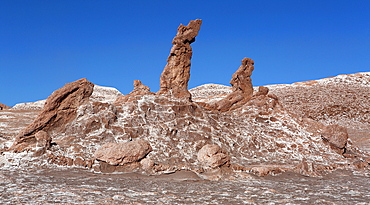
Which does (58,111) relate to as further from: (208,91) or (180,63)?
(208,91)

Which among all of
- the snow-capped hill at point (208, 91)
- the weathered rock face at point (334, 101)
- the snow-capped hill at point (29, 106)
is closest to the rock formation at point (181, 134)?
the weathered rock face at point (334, 101)

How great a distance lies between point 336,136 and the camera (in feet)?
60.1

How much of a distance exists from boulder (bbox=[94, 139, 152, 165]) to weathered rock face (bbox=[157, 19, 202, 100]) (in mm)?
7143

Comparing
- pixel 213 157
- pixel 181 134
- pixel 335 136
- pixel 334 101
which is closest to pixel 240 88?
pixel 335 136

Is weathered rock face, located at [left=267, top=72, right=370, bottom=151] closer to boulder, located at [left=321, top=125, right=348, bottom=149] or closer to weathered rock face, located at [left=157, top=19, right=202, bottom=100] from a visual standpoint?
boulder, located at [left=321, top=125, right=348, bottom=149]

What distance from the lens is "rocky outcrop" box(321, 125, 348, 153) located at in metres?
18.0

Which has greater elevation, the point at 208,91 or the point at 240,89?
the point at 208,91

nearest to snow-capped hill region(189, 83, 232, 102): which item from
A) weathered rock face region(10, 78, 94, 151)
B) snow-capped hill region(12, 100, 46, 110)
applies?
snow-capped hill region(12, 100, 46, 110)

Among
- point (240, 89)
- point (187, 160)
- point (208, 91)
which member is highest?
point (208, 91)

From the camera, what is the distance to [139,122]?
1656 centimetres

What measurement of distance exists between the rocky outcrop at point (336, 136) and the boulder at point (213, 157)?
9.21 m

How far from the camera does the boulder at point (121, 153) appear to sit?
41.0 ft

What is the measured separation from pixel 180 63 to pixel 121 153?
9.22 meters

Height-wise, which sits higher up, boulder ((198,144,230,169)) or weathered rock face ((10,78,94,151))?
weathered rock face ((10,78,94,151))
